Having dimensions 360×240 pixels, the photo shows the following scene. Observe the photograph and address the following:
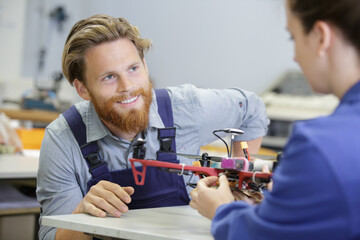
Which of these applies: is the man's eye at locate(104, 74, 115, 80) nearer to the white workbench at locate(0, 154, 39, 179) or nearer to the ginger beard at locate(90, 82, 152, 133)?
the ginger beard at locate(90, 82, 152, 133)

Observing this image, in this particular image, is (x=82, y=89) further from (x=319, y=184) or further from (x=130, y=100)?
(x=319, y=184)

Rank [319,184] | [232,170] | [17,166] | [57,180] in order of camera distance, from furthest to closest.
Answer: [17,166] → [57,180] → [232,170] → [319,184]

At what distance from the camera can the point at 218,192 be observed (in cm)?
121

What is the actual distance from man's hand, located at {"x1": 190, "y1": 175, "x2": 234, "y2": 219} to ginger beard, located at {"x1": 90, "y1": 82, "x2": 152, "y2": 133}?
64cm

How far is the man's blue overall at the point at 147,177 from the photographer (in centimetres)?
177

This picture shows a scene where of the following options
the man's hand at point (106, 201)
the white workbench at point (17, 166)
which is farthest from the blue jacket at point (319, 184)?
the white workbench at point (17, 166)

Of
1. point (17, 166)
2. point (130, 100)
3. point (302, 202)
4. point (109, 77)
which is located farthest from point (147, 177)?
point (17, 166)

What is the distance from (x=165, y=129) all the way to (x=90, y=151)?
31 centimetres

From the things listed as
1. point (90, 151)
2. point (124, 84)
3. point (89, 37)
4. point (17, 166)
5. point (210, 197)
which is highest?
point (89, 37)

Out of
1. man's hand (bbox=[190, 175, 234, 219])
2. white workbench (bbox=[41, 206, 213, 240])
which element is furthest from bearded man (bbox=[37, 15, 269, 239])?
man's hand (bbox=[190, 175, 234, 219])

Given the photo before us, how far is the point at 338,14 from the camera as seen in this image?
36.5 inches

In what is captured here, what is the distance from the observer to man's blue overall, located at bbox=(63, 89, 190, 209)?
177 cm

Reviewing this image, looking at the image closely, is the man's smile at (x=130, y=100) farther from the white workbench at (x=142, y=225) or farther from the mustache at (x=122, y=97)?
the white workbench at (x=142, y=225)

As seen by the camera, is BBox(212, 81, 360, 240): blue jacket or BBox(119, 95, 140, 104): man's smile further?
BBox(119, 95, 140, 104): man's smile
